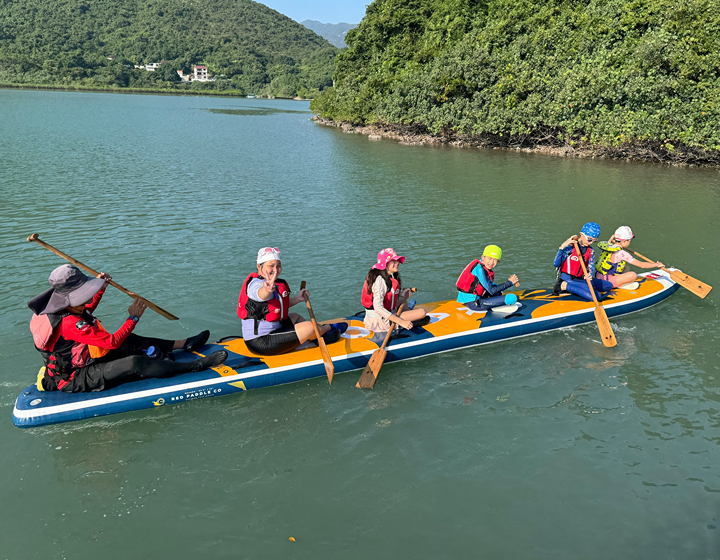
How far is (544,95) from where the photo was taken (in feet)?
85.8

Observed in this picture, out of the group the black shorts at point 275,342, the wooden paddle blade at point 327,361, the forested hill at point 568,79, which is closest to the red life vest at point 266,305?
the black shorts at point 275,342

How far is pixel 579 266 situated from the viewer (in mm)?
8164

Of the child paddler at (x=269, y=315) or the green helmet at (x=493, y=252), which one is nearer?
the child paddler at (x=269, y=315)

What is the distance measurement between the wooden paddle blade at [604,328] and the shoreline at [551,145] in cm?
1828

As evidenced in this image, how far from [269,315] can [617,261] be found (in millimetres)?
6225

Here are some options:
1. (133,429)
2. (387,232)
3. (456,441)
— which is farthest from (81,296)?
(387,232)

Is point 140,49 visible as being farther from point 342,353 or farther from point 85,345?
point 342,353

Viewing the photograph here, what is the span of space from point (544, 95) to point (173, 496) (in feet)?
89.7

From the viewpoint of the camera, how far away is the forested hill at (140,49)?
354 ft

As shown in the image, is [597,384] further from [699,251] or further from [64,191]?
[64,191]

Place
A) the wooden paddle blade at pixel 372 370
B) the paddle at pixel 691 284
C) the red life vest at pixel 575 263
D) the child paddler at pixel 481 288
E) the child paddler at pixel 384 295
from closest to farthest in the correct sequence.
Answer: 1. the wooden paddle blade at pixel 372 370
2. the child paddler at pixel 384 295
3. the child paddler at pixel 481 288
4. the red life vest at pixel 575 263
5. the paddle at pixel 691 284

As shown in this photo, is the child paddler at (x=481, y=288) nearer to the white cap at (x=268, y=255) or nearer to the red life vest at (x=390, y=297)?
the red life vest at (x=390, y=297)

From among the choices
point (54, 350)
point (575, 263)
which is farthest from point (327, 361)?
point (575, 263)

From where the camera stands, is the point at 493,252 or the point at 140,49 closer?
the point at 493,252
